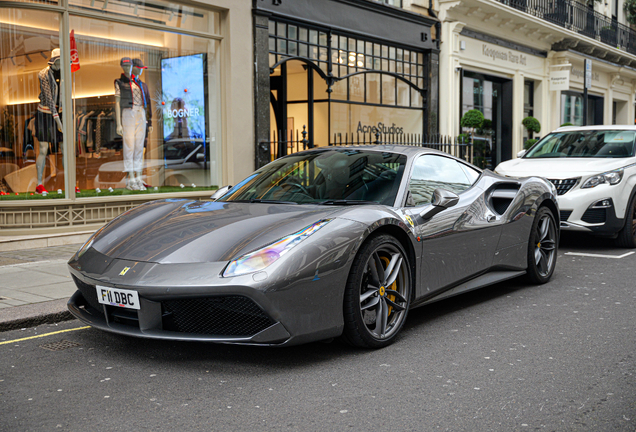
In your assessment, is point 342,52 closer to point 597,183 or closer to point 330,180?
point 597,183

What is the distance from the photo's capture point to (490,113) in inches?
818

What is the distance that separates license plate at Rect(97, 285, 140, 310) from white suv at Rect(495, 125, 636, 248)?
640 cm

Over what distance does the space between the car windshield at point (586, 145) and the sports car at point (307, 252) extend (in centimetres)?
451

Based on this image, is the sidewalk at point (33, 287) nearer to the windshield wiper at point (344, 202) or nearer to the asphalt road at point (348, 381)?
the asphalt road at point (348, 381)

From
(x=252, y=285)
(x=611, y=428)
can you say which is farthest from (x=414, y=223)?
(x=611, y=428)

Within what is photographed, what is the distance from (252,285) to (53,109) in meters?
7.35

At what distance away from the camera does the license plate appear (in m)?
3.74

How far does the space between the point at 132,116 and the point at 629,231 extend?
7.70m

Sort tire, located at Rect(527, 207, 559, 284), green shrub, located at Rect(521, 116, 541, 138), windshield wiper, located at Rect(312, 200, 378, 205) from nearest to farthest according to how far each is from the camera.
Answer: windshield wiper, located at Rect(312, 200, 378, 205)
tire, located at Rect(527, 207, 559, 284)
green shrub, located at Rect(521, 116, 541, 138)

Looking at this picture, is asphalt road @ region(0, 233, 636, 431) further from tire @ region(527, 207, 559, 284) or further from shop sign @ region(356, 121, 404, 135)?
shop sign @ region(356, 121, 404, 135)

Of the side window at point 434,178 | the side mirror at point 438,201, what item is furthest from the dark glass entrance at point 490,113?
the side mirror at point 438,201

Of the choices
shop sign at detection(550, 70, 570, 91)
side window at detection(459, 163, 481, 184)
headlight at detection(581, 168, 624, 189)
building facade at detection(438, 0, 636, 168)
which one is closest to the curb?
side window at detection(459, 163, 481, 184)

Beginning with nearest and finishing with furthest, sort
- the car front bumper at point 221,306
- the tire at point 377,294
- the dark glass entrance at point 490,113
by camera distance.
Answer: the car front bumper at point 221,306 < the tire at point 377,294 < the dark glass entrance at point 490,113

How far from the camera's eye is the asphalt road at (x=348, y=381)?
124 inches
